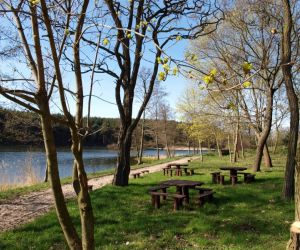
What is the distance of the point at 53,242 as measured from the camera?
671 centimetres

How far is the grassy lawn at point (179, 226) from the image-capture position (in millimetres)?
6438

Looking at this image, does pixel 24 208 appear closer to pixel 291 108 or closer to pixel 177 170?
pixel 291 108

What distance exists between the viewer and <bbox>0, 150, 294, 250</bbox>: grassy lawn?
644 cm

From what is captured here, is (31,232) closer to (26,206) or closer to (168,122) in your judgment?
(26,206)

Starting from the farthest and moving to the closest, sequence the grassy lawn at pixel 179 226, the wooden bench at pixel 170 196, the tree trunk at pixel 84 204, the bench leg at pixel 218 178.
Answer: the bench leg at pixel 218 178
the wooden bench at pixel 170 196
the grassy lawn at pixel 179 226
the tree trunk at pixel 84 204

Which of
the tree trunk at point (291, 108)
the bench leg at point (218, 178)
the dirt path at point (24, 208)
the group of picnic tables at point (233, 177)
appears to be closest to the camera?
the dirt path at point (24, 208)

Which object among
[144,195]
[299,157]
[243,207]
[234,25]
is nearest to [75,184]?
[299,157]

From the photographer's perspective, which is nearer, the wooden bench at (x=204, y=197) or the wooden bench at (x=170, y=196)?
the wooden bench at (x=170, y=196)

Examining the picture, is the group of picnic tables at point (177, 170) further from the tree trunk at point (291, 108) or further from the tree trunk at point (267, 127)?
the tree trunk at point (291, 108)

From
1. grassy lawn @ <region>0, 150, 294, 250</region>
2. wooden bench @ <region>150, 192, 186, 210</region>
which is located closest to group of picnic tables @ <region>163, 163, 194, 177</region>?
grassy lawn @ <region>0, 150, 294, 250</region>

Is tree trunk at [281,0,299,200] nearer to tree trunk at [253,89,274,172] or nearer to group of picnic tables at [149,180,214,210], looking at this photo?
group of picnic tables at [149,180,214,210]

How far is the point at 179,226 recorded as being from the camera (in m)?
7.56

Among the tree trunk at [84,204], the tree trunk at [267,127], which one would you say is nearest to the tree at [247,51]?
the tree trunk at [267,127]

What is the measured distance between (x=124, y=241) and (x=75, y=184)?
373 cm
